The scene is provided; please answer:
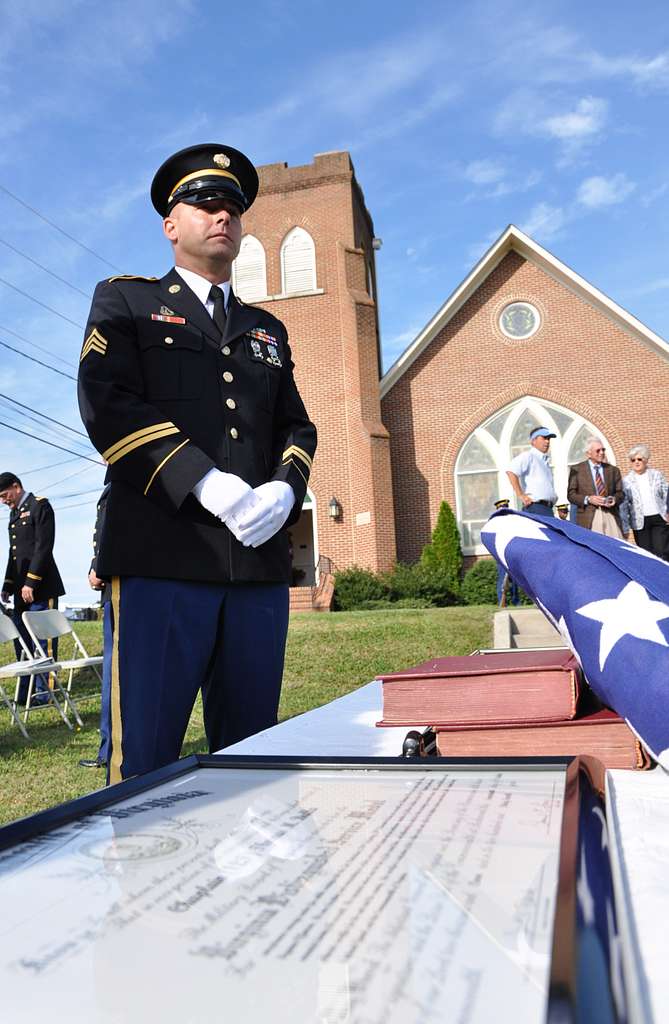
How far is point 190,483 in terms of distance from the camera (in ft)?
5.60

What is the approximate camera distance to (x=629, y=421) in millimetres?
18578

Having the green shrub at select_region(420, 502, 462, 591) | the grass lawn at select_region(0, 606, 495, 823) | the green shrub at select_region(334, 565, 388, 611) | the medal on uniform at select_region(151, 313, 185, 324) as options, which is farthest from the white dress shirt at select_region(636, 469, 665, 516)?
the medal on uniform at select_region(151, 313, 185, 324)

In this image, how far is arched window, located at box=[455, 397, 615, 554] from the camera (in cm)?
1880

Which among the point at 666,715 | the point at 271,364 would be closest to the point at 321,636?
the point at 271,364

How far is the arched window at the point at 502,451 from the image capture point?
18.8m

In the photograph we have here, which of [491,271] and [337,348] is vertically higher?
[491,271]

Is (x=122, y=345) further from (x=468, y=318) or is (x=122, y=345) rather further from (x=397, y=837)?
(x=468, y=318)

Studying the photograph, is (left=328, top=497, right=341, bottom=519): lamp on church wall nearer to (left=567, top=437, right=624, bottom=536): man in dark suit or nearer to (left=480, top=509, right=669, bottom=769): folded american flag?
(left=567, top=437, right=624, bottom=536): man in dark suit

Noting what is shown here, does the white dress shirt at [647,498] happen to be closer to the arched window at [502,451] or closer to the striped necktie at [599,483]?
the striped necktie at [599,483]

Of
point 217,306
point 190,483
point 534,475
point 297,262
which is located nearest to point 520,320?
point 297,262

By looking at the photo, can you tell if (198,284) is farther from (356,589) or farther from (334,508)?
(334,508)

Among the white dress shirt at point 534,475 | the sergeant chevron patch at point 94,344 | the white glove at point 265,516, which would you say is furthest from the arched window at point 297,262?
the white glove at point 265,516

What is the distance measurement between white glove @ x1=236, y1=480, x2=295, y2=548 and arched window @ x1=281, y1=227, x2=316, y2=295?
19.6m

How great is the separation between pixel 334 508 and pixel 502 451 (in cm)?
422
